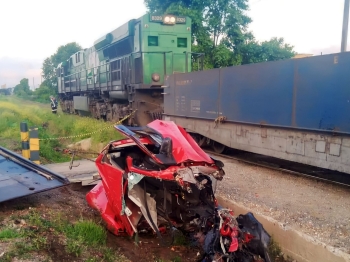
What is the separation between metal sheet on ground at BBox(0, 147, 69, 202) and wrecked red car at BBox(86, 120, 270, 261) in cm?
74

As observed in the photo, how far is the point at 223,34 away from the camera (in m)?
22.6

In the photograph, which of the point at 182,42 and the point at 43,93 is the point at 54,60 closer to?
the point at 43,93

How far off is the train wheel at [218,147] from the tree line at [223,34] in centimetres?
1295

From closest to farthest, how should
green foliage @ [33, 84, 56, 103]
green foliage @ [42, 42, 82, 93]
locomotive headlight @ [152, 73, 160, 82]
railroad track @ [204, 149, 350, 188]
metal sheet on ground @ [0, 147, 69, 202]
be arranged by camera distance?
metal sheet on ground @ [0, 147, 69, 202] < railroad track @ [204, 149, 350, 188] < locomotive headlight @ [152, 73, 160, 82] < green foliage @ [33, 84, 56, 103] < green foliage @ [42, 42, 82, 93]

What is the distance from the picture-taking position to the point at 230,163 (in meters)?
7.87

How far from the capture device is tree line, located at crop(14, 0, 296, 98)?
2144 centimetres

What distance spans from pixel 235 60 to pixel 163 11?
18.0 feet

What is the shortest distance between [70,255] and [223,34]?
20.7m

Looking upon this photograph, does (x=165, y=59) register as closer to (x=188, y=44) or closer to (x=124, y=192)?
(x=188, y=44)

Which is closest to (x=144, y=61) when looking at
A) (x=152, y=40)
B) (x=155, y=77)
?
(x=155, y=77)

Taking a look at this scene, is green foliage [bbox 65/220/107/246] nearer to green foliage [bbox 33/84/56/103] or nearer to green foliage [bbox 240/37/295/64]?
green foliage [bbox 240/37/295/64]

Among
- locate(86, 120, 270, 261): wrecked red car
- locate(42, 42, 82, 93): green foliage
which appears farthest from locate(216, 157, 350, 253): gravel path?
locate(42, 42, 82, 93): green foliage

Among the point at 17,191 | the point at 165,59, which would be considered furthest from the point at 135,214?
the point at 165,59

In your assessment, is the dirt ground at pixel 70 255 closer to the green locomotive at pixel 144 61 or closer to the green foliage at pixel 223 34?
the green locomotive at pixel 144 61
